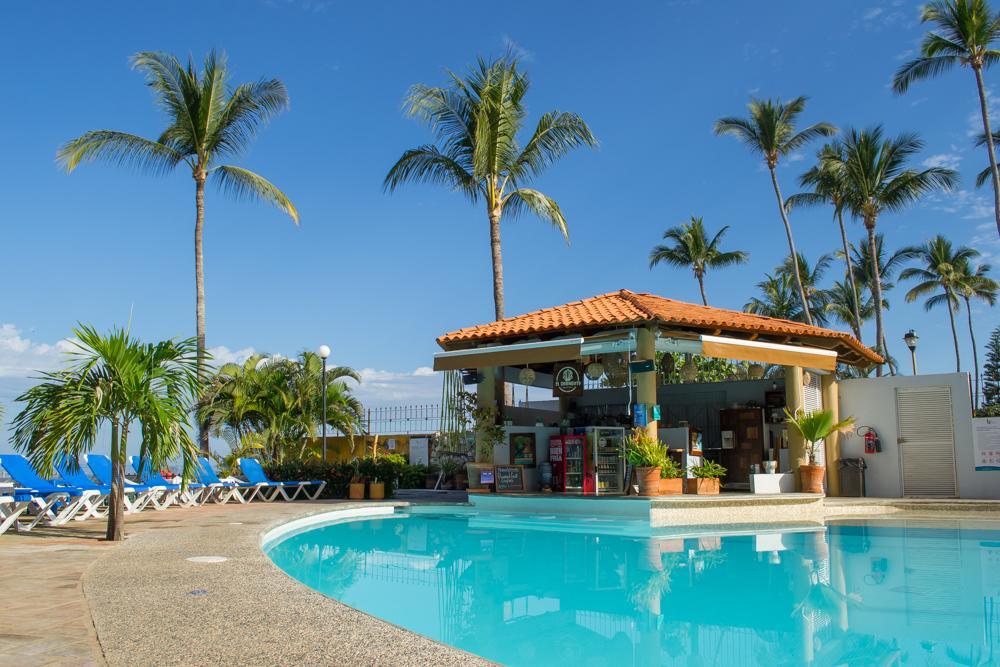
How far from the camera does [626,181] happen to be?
2553 centimetres

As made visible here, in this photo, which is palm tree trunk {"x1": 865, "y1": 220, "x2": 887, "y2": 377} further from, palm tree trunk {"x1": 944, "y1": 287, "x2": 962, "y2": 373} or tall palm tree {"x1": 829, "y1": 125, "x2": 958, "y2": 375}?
palm tree trunk {"x1": 944, "y1": 287, "x2": 962, "y2": 373}

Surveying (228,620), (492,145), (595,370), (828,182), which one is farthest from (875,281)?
(228,620)

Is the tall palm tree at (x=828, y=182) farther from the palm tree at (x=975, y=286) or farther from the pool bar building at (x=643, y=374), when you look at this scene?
the palm tree at (x=975, y=286)

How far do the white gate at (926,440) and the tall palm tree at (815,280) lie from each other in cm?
2988

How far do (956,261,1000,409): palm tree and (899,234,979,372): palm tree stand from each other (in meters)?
0.30

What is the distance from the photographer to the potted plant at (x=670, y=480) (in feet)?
46.3

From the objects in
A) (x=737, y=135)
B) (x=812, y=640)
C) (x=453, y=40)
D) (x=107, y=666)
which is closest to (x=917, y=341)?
(x=737, y=135)

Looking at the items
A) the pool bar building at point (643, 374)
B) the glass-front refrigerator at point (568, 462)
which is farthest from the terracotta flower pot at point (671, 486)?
the glass-front refrigerator at point (568, 462)

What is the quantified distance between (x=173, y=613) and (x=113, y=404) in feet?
17.2

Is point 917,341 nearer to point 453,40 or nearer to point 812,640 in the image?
point 453,40

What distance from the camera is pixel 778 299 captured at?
46.9 metres

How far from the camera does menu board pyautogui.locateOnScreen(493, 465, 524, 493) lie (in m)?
15.7

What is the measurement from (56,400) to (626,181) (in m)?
20.0

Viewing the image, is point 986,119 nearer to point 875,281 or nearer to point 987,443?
point 875,281
